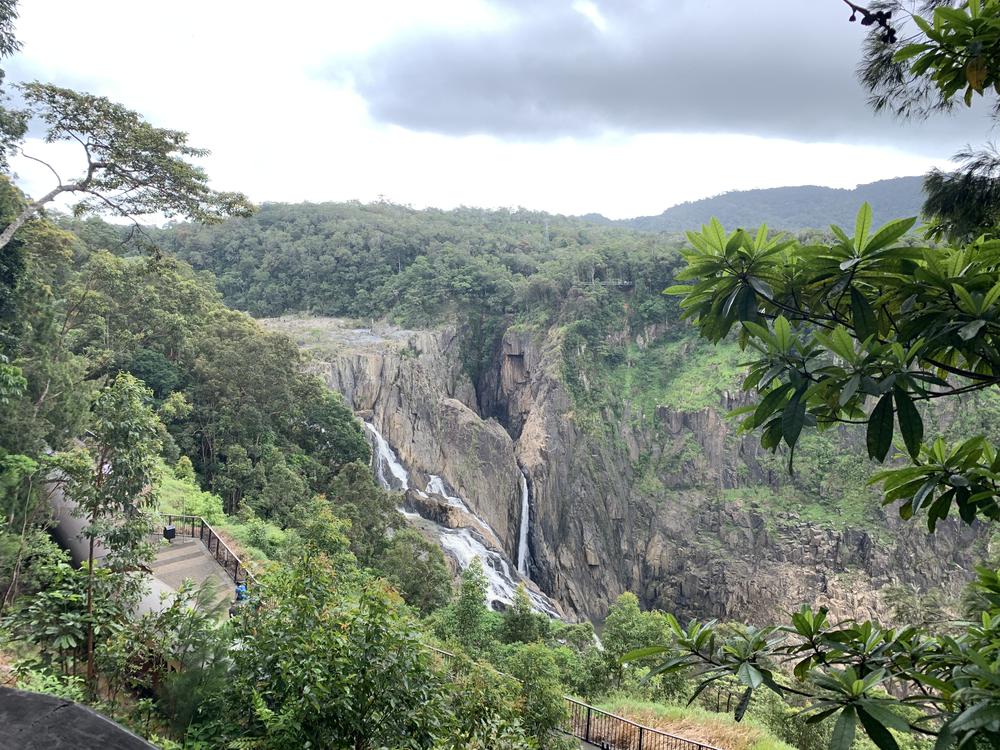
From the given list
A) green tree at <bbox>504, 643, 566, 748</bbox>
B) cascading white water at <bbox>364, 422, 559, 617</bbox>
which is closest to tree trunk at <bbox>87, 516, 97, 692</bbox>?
green tree at <bbox>504, 643, 566, 748</bbox>

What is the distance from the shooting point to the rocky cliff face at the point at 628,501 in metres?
26.2

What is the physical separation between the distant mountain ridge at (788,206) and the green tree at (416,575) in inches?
3422

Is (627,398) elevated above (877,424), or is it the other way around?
(877,424)

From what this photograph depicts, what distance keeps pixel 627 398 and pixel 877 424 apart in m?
32.9

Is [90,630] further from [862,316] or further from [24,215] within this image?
[24,215]

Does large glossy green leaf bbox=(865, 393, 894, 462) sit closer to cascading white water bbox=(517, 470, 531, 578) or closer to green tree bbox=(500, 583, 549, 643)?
green tree bbox=(500, 583, 549, 643)

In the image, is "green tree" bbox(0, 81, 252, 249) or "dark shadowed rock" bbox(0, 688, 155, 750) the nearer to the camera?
"dark shadowed rock" bbox(0, 688, 155, 750)

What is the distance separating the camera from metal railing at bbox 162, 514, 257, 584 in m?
11.1

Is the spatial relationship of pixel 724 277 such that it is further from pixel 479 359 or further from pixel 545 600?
pixel 479 359

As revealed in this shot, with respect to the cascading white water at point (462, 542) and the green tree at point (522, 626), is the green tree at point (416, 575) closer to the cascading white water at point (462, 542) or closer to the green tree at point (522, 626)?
the green tree at point (522, 626)

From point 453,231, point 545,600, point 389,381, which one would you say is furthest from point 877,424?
point 453,231

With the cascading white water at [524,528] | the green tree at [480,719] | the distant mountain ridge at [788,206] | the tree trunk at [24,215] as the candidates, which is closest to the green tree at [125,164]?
the tree trunk at [24,215]

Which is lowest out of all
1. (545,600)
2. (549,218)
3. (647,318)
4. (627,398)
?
(545,600)

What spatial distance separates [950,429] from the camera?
Answer: 88.5ft
